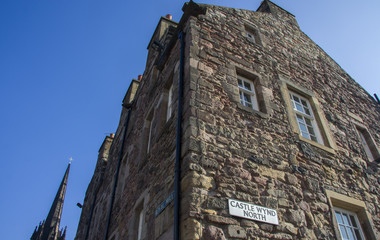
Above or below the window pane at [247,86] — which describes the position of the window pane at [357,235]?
below

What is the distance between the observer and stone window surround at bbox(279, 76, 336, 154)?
6191 mm

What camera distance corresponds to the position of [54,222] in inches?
1785

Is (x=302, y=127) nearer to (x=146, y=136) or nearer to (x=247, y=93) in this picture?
(x=247, y=93)

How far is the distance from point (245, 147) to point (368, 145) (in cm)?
538

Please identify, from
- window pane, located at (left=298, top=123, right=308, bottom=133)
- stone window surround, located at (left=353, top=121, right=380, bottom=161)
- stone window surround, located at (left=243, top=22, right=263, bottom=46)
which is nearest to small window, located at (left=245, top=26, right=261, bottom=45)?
stone window surround, located at (left=243, top=22, right=263, bottom=46)

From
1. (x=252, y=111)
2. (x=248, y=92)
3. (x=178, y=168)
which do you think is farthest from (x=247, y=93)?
(x=178, y=168)

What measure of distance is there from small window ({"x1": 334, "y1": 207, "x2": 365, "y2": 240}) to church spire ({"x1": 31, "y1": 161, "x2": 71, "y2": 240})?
39267mm

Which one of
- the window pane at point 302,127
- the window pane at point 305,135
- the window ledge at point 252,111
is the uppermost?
the window pane at point 302,127

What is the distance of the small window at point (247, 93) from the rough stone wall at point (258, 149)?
0.21 m

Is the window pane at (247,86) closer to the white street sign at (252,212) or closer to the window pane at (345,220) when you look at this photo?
the white street sign at (252,212)

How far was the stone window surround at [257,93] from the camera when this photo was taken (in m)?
5.63

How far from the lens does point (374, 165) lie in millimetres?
7125

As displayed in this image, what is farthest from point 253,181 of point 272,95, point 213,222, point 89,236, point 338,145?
point 89,236

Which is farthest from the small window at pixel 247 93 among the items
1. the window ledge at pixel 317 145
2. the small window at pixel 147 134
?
Answer: the small window at pixel 147 134
